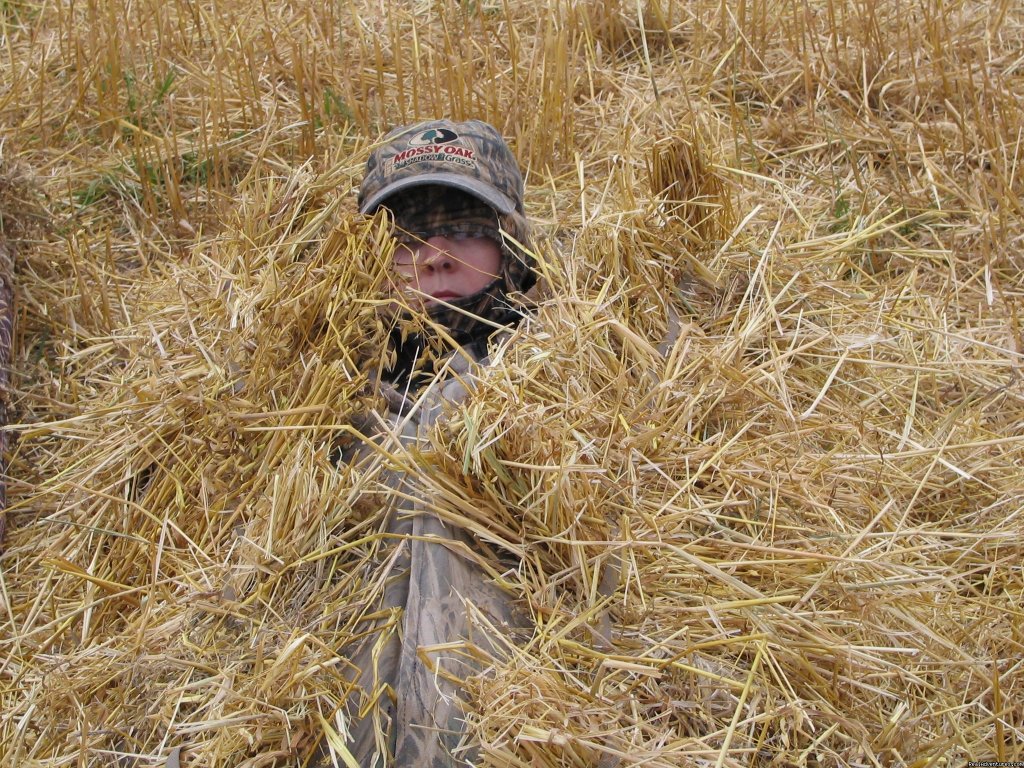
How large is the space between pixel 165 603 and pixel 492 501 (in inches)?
29.9

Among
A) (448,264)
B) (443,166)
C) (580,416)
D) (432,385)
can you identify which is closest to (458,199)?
(443,166)

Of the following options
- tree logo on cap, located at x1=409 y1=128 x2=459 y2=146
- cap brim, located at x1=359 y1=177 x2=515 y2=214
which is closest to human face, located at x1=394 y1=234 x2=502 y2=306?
cap brim, located at x1=359 y1=177 x2=515 y2=214

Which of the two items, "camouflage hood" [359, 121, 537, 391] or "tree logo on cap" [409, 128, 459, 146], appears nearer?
"camouflage hood" [359, 121, 537, 391]

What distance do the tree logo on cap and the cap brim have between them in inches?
4.9

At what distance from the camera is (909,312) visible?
9.76ft

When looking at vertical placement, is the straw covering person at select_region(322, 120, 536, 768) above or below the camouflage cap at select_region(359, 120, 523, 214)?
below

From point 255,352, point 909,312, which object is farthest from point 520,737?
point 909,312

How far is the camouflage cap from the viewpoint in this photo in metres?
2.73

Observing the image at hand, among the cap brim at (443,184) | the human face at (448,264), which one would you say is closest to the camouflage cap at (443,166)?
the cap brim at (443,184)

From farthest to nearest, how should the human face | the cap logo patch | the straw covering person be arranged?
the cap logo patch
the human face
the straw covering person

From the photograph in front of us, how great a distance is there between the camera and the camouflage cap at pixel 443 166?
273 centimetres

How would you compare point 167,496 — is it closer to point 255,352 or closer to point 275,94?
point 255,352

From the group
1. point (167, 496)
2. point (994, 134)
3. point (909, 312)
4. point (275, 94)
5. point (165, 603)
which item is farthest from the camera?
point (275, 94)

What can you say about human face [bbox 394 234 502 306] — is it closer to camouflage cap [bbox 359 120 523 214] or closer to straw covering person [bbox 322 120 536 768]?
straw covering person [bbox 322 120 536 768]
